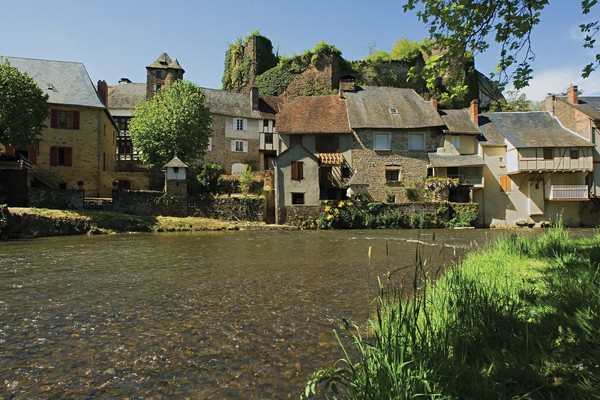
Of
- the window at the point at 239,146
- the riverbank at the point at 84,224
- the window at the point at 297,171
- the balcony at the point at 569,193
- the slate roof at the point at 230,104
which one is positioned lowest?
the riverbank at the point at 84,224

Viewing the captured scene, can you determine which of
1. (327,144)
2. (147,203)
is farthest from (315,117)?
(147,203)

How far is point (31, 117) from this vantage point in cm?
2336

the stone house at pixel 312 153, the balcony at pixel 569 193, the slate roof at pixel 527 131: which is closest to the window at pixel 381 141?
the stone house at pixel 312 153

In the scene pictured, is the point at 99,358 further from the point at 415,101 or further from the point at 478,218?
the point at 415,101

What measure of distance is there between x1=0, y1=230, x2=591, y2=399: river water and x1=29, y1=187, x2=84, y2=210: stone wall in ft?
46.4

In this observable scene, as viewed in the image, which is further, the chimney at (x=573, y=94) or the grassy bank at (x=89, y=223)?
the chimney at (x=573, y=94)

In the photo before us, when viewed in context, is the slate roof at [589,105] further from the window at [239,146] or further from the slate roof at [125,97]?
the slate roof at [125,97]

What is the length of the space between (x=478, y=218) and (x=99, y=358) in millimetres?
29093

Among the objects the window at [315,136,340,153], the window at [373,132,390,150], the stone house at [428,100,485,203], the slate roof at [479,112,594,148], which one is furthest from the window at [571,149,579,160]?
the window at [315,136,340,153]

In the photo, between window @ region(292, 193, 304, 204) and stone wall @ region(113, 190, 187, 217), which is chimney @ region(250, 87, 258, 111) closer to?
window @ region(292, 193, 304, 204)

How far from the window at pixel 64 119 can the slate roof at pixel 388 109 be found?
2196 centimetres

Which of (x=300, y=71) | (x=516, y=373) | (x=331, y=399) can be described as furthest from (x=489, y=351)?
(x=300, y=71)

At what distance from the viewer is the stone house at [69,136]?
28734 mm

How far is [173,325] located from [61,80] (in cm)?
3273
